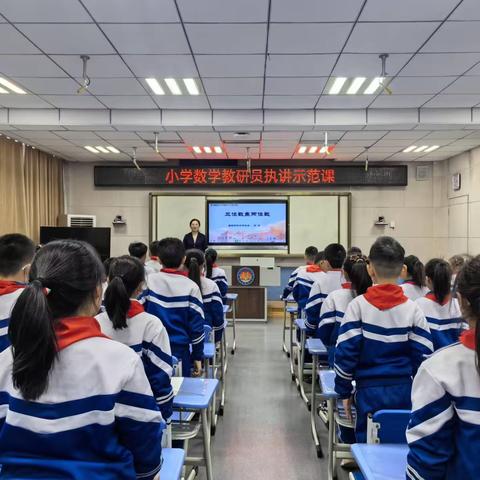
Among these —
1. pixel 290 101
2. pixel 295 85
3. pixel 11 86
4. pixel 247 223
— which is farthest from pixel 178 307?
pixel 247 223

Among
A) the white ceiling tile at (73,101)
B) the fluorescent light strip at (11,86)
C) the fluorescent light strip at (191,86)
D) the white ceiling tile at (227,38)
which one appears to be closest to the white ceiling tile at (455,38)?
the white ceiling tile at (227,38)

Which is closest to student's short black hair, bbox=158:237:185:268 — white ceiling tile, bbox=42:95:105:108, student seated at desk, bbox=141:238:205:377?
student seated at desk, bbox=141:238:205:377

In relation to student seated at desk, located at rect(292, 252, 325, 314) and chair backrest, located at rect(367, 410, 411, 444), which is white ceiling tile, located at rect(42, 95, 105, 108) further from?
chair backrest, located at rect(367, 410, 411, 444)

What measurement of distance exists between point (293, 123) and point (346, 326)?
356 cm

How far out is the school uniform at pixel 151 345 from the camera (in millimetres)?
1713

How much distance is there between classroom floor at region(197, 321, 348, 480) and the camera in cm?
261

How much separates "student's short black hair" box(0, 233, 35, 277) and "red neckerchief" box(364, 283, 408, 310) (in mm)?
1870

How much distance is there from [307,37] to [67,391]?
300cm

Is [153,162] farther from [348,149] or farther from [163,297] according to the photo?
[163,297]

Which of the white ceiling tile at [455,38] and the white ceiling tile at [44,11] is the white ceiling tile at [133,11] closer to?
the white ceiling tile at [44,11]

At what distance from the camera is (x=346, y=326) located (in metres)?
1.95

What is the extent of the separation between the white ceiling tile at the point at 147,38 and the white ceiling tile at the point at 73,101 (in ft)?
4.64

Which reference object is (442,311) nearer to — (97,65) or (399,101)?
(399,101)

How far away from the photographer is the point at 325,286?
342 centimetres
